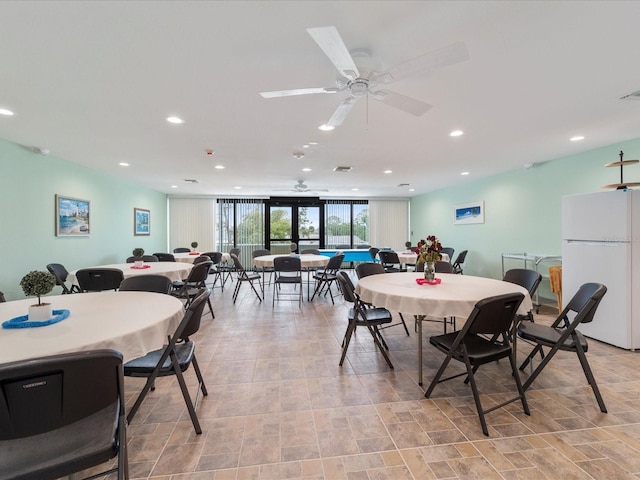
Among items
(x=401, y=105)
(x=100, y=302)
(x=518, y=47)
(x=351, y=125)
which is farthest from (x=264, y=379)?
(x=518, y=47)

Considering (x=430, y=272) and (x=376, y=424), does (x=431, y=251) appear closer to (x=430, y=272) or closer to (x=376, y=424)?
(x=430, y=272)

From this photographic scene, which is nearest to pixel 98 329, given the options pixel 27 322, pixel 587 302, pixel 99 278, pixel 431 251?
pixel 27 322

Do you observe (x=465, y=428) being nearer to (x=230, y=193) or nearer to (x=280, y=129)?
(x=280, y=129)

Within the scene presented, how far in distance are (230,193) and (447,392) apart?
26.1 feet

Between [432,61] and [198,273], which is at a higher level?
[432,61]

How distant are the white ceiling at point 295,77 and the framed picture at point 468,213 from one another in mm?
2270

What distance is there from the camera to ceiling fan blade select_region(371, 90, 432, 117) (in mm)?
2062

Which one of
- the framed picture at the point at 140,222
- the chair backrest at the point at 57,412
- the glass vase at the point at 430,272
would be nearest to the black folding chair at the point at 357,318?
the glass vase at the point at 430,272

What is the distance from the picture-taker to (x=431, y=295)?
232 cm

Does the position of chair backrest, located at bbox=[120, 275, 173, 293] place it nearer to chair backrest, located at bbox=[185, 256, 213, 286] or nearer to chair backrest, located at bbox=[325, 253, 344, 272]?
chair backrest, located at bbox=[185, 256, 213, 286]

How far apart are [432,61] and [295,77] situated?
1038 millimetres

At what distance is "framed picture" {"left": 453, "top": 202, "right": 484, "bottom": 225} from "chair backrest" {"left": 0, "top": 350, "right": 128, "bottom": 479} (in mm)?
7129

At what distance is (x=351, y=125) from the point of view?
131 inches

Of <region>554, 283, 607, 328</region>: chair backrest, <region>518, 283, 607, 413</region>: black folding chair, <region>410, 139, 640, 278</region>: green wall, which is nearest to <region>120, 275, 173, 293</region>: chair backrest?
<region>518, 283, 607, 413</region>: black folding chair
